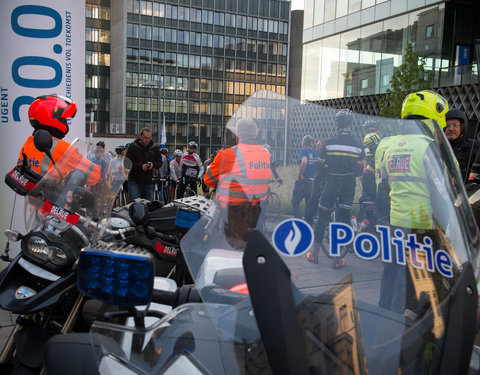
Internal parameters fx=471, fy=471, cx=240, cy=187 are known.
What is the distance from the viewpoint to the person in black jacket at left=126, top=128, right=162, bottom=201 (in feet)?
29.0

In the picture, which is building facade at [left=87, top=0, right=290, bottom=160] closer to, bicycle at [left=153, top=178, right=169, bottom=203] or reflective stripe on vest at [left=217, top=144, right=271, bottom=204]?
bicycle at [left=153, top=178, right=169, bottom=203]

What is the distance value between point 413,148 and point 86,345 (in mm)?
1157

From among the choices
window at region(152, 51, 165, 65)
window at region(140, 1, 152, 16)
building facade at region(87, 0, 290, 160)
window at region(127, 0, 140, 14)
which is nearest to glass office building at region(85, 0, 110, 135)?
building facade at region(87, 0, 290, 160)

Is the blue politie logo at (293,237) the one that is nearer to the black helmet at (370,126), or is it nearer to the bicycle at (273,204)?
the bicycle at (273,204)

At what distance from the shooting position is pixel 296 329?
42.9 inches

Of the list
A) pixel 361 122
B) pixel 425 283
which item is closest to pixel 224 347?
pixel 425 283

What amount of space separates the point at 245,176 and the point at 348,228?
0.33 metres

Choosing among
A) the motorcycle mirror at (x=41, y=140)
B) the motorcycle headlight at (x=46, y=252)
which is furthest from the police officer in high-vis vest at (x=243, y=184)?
the motorcycle headlight at (x=46, y=252)

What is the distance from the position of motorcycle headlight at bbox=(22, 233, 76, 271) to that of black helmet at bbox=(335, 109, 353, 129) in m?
1.68

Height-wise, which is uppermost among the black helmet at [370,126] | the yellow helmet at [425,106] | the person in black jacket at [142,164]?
the yellow helmet at [425,106]

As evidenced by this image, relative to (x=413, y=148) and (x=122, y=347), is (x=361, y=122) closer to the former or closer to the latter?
Result: (x=413, y=148)

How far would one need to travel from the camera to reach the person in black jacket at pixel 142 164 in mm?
8828

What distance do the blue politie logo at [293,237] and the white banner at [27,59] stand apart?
15.9 ft

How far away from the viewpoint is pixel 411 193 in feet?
4.62
